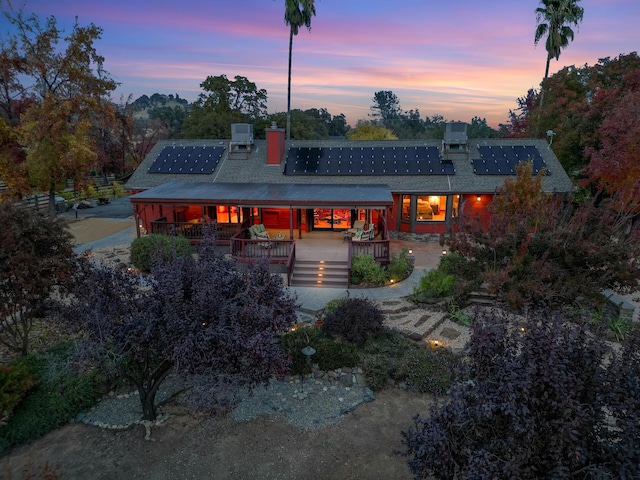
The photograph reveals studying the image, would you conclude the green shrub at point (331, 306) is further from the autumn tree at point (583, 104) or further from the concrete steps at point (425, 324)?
the autumn tree at point (583, 104)

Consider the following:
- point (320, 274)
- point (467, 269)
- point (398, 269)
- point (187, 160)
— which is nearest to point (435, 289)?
point (467, 269)

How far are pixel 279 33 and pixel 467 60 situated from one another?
49.4 feet

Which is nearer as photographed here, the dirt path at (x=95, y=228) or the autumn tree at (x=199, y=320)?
the autumn tree at (x=199, y=320)

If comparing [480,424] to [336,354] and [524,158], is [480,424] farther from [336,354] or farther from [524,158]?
[524,158]

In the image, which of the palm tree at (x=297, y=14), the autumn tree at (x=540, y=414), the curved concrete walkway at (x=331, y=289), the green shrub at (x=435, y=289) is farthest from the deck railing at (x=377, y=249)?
the palm tree at (x=297, y=14)

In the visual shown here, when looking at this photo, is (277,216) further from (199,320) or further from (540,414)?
(540,414)

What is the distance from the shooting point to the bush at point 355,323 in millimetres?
10328

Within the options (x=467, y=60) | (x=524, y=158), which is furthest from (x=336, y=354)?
(x=467, y=60)

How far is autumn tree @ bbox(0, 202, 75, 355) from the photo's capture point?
873 cm

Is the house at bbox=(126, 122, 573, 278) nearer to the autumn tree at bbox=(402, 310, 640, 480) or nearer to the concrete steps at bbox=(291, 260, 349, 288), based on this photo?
the concrete steps at bbox=(291, 260, 349, 288)

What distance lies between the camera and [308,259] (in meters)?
16.2

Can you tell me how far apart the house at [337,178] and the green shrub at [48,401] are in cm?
1018

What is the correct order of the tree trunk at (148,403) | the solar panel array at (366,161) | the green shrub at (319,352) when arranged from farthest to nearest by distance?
the solar panel array at (366,161), the green shrub at (319,352), the tree trunk at (148,403)

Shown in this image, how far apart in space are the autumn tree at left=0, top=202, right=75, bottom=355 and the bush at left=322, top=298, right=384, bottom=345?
660cm
